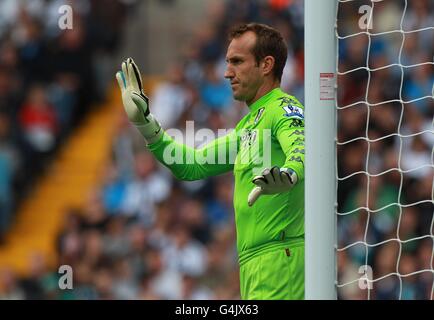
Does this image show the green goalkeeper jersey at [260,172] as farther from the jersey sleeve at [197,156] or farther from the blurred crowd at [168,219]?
the blurred crowd at [168,219]

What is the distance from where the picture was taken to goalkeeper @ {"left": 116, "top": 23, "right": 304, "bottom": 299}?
525 centimetres

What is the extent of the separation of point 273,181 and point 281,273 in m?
0.70

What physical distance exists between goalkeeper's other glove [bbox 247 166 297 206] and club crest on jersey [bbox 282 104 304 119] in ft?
1.51

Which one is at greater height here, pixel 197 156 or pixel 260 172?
pixel 197 156

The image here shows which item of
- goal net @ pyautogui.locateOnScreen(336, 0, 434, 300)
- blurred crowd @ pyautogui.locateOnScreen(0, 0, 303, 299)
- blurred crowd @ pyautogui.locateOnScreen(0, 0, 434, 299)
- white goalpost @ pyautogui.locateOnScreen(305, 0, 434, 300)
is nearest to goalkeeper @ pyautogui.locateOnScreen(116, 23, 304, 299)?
white goalpost @ pyautogui.locateOnScreen(305, 0, 434, 300)


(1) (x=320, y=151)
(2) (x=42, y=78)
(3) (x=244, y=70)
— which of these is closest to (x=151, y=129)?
(3) (x=244, y=70)

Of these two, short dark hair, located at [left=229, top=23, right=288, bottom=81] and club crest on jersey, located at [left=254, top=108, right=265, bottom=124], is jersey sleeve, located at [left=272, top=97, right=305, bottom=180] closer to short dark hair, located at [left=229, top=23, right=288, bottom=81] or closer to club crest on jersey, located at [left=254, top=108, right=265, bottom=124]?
club crest on jersey, located at [left=254, top=108, right=265, bottom=124]

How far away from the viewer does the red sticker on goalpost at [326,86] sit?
5.09 m

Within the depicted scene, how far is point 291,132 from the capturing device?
5.11m

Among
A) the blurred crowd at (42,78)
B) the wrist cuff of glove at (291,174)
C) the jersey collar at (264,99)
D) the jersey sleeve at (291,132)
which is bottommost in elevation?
the wrist cuff of glove at (291,174)

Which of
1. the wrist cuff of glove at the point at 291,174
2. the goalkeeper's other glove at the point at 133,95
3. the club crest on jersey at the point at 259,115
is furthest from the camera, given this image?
the goalkeeper's other glove at the point at 133,95

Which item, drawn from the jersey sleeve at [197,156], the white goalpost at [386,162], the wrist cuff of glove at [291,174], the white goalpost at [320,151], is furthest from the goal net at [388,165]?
the wrist cuff of glove at [291,174]

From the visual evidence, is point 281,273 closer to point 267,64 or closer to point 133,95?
point 267,64

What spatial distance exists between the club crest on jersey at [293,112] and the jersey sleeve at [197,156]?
44 cm
